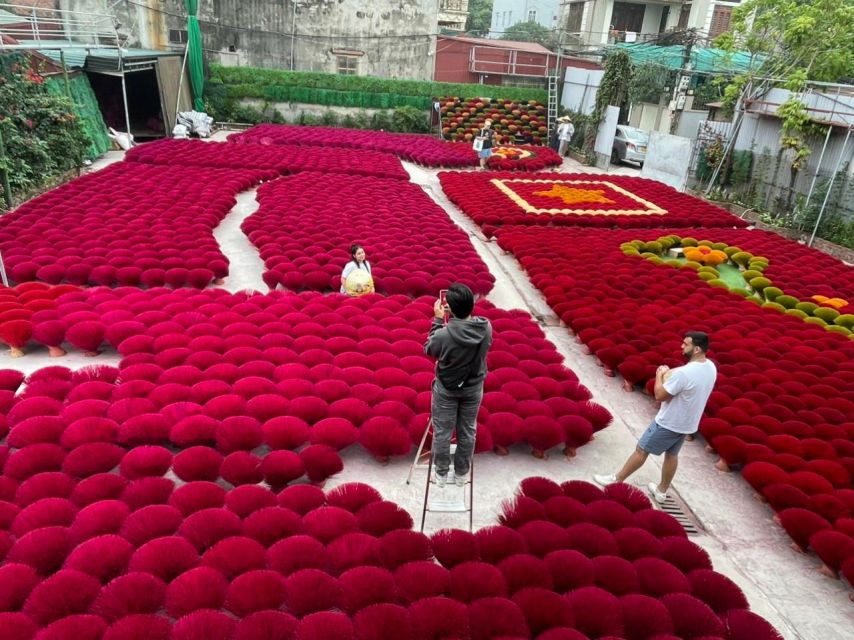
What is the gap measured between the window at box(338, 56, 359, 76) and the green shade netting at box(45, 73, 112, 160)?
15.8 m

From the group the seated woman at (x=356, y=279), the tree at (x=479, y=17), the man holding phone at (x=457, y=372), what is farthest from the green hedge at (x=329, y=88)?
the tree at (x=479, y=17)

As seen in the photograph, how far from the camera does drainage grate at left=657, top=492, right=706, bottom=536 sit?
16.0ft

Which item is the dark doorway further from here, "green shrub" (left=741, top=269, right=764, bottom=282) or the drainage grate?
the drainage grate

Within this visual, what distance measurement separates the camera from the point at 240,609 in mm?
3361

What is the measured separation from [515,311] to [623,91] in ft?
57.8

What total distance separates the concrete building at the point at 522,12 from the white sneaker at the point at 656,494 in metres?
56.7

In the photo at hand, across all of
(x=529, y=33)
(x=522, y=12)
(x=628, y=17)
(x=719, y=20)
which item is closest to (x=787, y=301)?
(x=628, y=17)

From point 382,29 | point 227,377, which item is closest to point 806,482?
point 227,377

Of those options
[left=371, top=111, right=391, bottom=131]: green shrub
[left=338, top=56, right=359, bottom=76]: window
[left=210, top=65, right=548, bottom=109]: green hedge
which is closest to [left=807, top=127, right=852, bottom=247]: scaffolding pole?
[left=210, top=65, right=548, bottom=109]: green hedge

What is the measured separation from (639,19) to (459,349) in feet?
131

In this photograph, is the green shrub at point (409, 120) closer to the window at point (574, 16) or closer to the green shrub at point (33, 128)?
the green shrub at point (33, 128)

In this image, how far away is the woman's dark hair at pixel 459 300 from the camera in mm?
4078

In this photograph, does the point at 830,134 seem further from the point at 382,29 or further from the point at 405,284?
the point at 382,29

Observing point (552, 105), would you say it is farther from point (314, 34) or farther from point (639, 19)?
point (639, 19)
